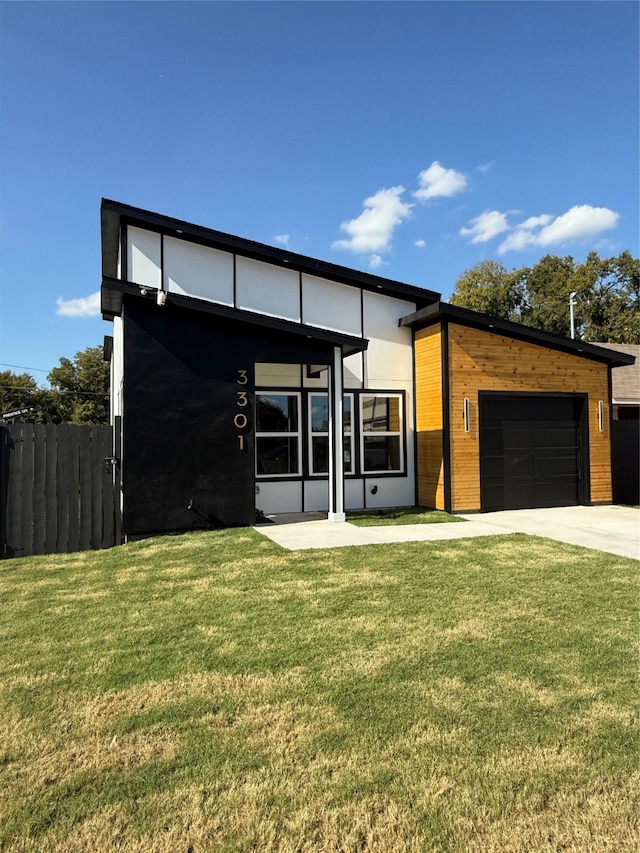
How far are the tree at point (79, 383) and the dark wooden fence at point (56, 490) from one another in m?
34.4

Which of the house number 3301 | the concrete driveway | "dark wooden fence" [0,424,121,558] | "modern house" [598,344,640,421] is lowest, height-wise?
the concrete driveway

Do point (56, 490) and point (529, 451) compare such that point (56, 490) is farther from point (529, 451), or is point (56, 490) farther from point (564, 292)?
point (564, 292)

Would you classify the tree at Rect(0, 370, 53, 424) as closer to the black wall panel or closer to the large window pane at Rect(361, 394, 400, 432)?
the large window pane at Rect(361, 394, 400, 432)

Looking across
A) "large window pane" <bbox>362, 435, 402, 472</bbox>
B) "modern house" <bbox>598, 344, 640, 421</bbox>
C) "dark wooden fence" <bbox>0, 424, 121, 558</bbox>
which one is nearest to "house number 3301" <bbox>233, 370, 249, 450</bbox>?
"dark wooden fence" <bbox>0, 424, 121, 558</bbox>

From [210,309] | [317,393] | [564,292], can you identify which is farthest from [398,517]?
[564,292]

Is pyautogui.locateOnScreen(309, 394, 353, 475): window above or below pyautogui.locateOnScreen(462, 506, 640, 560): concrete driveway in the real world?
above

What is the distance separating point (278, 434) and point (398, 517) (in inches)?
115

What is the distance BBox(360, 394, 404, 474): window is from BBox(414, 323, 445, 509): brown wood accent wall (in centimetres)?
43

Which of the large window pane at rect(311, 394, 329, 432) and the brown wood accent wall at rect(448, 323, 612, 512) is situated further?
the large window pane at rect(311, 394, 329, 432)

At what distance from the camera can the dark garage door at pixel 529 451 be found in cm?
1060

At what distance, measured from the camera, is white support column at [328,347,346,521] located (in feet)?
29.6

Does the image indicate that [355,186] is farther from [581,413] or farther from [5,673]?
[5,673]

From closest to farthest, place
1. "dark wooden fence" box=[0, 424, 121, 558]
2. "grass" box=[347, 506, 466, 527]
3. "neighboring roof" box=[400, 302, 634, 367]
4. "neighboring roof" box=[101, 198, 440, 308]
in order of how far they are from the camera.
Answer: "dark wooden fence" box=[0, 424, 121, 558] → "grass" box=[347, 506, 466, 527] → "neighboring roof" box=[101, 198, 440, 308] → "neighboring roof" box=[400, 302, 634, 367]

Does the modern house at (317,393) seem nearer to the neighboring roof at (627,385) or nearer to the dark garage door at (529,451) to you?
the dark garage door at (529,451)
